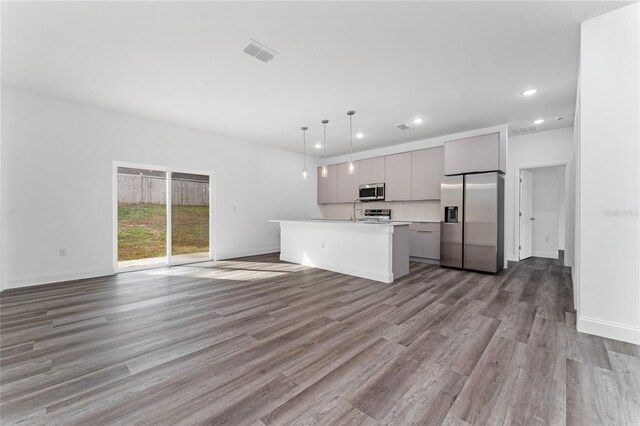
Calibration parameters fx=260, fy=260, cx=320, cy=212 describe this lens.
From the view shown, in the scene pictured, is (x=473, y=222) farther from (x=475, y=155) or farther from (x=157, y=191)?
(x=157, y=191)

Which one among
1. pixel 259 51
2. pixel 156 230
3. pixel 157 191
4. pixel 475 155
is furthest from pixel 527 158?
pixel 156 230

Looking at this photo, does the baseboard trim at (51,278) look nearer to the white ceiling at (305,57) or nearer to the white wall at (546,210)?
the white ceiling at (305,57)

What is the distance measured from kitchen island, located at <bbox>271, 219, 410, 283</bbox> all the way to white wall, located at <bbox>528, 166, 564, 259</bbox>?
4.31 m

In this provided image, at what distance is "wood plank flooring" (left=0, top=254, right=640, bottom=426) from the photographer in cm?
148

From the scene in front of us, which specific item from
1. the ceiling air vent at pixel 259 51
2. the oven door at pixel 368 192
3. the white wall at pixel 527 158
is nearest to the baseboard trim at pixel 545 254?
the white wall at pixel 527 158

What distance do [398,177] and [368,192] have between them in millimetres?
923

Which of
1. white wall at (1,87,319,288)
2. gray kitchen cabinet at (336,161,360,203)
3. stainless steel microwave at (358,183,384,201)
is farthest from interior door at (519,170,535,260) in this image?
white wall at (1,87,319,288)

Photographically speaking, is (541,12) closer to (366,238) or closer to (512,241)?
(366,238)

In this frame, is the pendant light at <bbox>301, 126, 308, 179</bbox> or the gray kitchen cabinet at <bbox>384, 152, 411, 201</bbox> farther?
the gray kitchen cabinet at <bbox>384, 152, 411, 201</bbox>

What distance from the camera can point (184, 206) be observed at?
A: 5602 millimetres

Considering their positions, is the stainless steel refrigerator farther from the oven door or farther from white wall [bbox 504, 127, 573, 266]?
the oven door

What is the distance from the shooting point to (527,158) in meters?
5.70

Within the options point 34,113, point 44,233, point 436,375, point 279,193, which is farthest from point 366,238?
point 34,113

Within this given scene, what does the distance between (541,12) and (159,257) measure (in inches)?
269
